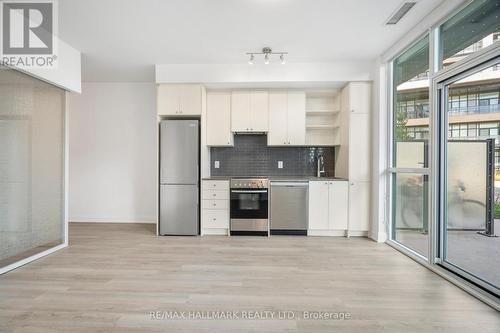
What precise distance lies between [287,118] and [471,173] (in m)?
2.55

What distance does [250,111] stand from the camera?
4.32 meters

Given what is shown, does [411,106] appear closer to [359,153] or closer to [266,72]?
[359,153]

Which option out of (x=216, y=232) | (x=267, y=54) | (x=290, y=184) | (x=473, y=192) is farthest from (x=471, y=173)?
(x=216, y=232)

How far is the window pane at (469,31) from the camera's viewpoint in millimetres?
2160

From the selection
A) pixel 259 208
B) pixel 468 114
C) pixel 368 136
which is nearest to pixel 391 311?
pixel 468 114

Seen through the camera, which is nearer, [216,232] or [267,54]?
[267,54]

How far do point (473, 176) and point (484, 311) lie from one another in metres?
1.24

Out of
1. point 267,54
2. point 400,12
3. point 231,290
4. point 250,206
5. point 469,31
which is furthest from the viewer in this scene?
point 250,206

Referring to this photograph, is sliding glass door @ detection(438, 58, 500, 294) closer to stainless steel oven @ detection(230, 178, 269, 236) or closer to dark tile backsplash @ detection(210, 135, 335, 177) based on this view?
dark tile backsplash @ detection(210, 135, 335, 177)

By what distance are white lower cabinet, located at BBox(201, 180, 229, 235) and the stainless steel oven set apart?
11 cm

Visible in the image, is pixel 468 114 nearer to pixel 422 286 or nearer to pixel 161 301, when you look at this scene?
pixel 422 286

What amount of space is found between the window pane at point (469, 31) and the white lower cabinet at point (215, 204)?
3200 mm

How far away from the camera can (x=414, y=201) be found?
3.28 m

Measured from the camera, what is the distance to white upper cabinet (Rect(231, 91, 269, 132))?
170 inches
